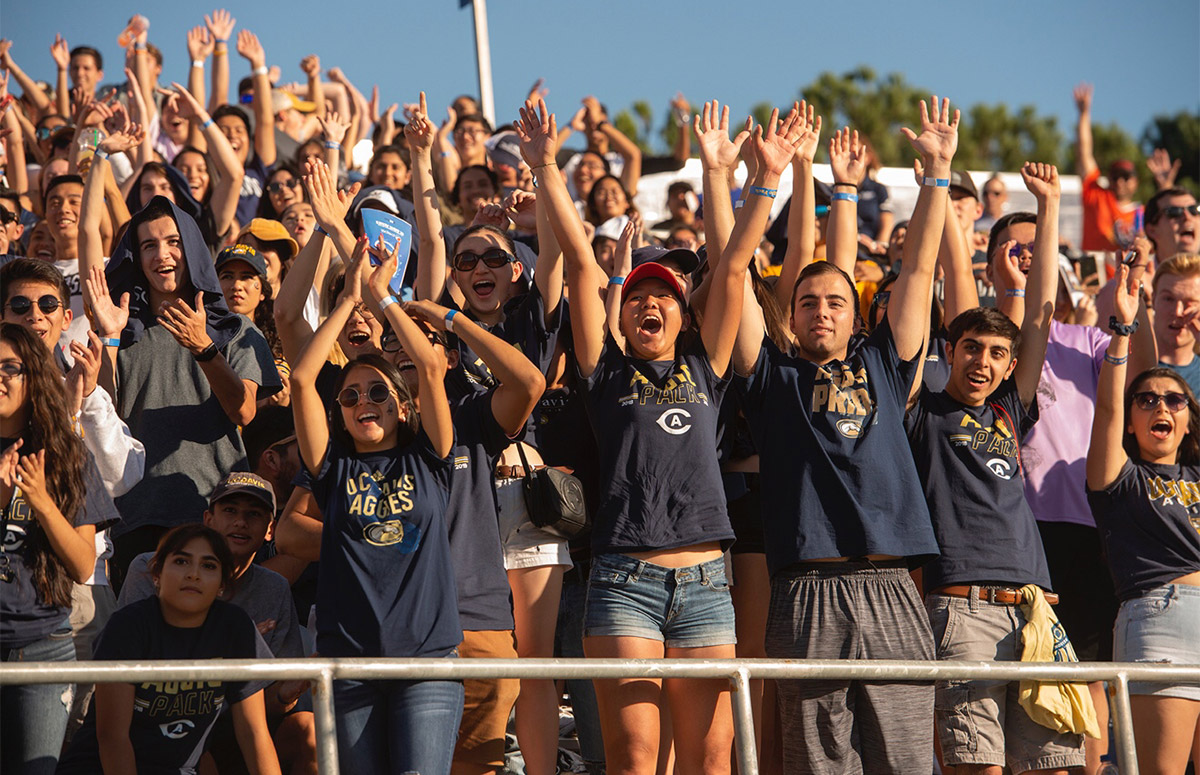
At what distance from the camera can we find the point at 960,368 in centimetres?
539

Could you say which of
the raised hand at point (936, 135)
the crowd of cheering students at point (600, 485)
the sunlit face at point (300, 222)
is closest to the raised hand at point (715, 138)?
the crowd of cheering students at point (600, 485)

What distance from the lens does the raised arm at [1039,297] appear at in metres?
5.58

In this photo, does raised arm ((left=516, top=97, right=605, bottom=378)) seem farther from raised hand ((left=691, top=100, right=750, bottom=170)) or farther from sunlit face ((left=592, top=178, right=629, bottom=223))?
sunlit face ((left=592, top=178, right=629, bottom=223))

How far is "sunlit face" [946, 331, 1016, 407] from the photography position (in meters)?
5.35

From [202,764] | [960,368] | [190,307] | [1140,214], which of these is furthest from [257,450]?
[1140,214]

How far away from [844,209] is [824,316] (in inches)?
28.6

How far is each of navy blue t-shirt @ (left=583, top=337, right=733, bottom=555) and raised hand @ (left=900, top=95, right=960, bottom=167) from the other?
1.33m

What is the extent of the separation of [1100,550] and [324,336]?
3585mm

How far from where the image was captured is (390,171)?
8.67 meters

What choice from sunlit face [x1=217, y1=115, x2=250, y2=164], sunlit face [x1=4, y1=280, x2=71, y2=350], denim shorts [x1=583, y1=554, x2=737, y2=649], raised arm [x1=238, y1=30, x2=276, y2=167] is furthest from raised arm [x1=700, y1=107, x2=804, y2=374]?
raised arm [x1=238, y1=30, x2=276, y2=167]

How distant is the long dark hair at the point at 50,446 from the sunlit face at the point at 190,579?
32 cm

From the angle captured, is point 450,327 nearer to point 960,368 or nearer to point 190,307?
point 190,307

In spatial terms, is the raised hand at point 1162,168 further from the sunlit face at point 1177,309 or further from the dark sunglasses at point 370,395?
the dark sunglasses at point 370,395

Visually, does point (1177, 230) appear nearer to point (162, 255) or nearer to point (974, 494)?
point (974, 494)
